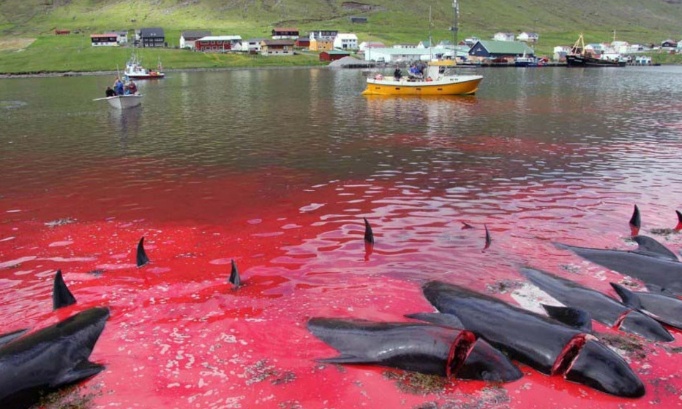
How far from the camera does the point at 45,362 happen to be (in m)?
9.98

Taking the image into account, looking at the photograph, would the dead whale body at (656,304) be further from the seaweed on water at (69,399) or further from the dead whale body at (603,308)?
the seaweed on water at (69,399)

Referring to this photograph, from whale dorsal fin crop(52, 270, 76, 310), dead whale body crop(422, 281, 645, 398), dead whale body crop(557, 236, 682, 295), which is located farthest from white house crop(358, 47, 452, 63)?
dead whale body crop(422, 281, 645, 398)

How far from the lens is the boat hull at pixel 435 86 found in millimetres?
66875

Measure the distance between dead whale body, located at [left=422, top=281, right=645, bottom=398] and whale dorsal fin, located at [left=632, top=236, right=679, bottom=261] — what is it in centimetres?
651

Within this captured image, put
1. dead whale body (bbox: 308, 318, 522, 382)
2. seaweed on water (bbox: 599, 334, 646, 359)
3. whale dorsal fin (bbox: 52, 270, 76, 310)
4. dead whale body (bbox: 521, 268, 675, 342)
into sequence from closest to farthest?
dead whale body (bbox: 308, 318, 522, 382)
seaweed on water (bbox: 599, 334, 646, 359)
dead whale body (bbox: 521, 268, 675, 342)
whale dorsal fin (bbox: 52, 270, 76, 310)

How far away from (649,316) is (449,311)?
453 centimetres

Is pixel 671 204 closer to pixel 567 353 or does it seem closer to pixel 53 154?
pixel 567 353

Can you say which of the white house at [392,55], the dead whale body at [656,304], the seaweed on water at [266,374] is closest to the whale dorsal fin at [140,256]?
the seaweed on water at [266,374]

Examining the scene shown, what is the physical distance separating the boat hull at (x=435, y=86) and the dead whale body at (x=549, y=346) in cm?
5860

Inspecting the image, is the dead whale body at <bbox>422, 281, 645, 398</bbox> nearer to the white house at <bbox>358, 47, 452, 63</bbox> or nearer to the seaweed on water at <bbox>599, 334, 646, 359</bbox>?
the seaweed on water at <bbox>599, 334, 646, 359</bbox>

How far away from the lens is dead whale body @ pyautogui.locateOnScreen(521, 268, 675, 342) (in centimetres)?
1118

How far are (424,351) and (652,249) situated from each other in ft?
32.1

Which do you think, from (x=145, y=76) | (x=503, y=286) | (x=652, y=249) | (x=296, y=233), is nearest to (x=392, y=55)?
(x=145, y=76)

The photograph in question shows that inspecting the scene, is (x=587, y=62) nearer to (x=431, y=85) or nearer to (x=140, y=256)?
(x=431, y=85)
